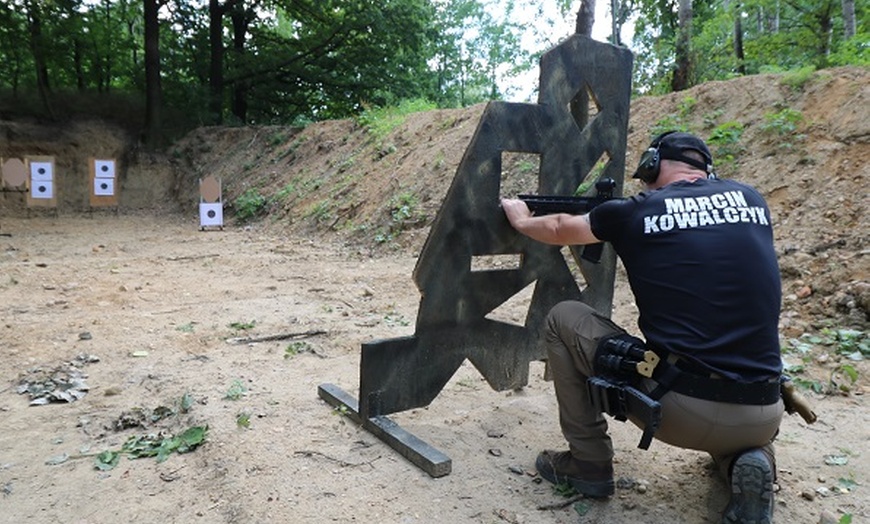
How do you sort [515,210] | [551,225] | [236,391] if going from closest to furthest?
1. [551,225]
2. [515,210]
3. [236,391]

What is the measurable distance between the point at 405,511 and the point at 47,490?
144 cm

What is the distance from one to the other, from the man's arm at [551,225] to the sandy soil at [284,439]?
1027mm

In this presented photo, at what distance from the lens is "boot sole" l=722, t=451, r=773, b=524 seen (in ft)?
6.77

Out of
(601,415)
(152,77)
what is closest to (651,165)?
(601,415)

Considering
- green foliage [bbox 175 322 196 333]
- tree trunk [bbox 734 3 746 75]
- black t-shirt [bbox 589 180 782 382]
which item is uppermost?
tree trunk [bbox 734 3 746 75]

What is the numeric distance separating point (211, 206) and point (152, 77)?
4955 millimetres

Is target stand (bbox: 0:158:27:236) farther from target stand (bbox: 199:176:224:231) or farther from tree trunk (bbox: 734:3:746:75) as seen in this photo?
tree trunk (bbox: 734:3:746:75)

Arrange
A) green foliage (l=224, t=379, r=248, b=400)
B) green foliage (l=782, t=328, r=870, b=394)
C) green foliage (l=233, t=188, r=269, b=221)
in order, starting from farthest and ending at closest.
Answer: green foliage (l=233, t=188, r=269, b=221) → green foliage (l=782, t=328, r=870, b=394) → green foliage (l=224, t=379, r=248, b=400)

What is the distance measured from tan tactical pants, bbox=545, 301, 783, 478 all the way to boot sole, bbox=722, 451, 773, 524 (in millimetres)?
92

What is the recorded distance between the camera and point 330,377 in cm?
386

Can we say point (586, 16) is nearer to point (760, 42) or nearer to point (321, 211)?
point (321, 211)

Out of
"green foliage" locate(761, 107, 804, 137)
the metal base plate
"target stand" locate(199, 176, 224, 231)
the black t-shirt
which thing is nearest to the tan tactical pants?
the black t-shirt

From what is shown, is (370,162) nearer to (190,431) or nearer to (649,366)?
(190,431)

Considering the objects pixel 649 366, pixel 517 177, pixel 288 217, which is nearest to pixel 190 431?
Result: pixel 649 366
